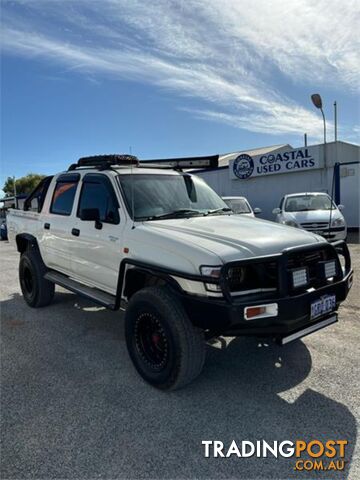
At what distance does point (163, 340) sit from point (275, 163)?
15.5 metres

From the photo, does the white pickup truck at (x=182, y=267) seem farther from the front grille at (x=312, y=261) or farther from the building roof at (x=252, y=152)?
the building roof at (x=252, y=152)

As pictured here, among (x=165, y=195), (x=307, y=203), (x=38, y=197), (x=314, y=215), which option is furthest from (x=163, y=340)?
(x=307, y=203)

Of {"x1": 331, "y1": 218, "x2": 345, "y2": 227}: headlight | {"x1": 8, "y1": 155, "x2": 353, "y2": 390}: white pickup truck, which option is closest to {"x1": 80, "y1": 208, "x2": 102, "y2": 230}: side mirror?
{"x1": 8, "y1": 155, "x2": 353, "y2": 390}: white pickup truck

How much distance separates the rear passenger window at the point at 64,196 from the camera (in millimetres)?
4977

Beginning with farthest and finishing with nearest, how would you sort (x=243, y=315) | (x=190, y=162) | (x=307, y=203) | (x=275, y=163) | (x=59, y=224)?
(x=275, y=163)
(x=307, y=203)
(x=190, y=162)
(x=59, y=224)
(x=243, y=315)

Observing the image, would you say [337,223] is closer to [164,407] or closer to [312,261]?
[312,261]

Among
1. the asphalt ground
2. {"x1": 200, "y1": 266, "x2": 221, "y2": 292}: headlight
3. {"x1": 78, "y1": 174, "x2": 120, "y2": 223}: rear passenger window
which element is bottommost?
the asphalt ground

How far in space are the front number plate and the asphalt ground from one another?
2.09 feet

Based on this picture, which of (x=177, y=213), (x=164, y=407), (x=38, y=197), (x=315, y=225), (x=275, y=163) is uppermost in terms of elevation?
(x=275, y=163)

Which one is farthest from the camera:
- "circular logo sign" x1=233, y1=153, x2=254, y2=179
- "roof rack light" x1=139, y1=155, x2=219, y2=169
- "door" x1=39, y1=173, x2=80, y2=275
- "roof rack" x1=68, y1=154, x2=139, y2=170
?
"circular logo sign" x1=233, y1=153, x2=254, y2=179

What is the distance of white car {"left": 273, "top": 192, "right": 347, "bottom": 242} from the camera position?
9883 mm

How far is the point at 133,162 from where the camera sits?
195 inches

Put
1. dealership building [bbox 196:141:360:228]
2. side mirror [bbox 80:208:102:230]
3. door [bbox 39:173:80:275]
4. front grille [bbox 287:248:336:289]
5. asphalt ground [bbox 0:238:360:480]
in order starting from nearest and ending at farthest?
asphalt ground [bbox 0:238:360:480] < front grille [bbox 287:248:336:289] < side mirror [bbox 80:208:102:230] < door [bbox 39:173:80:275] < dealership building [bbox 196:141:360:228]

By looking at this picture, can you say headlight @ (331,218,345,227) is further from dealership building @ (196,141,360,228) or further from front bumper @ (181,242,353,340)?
front bumper @ (181,242,353,340)
